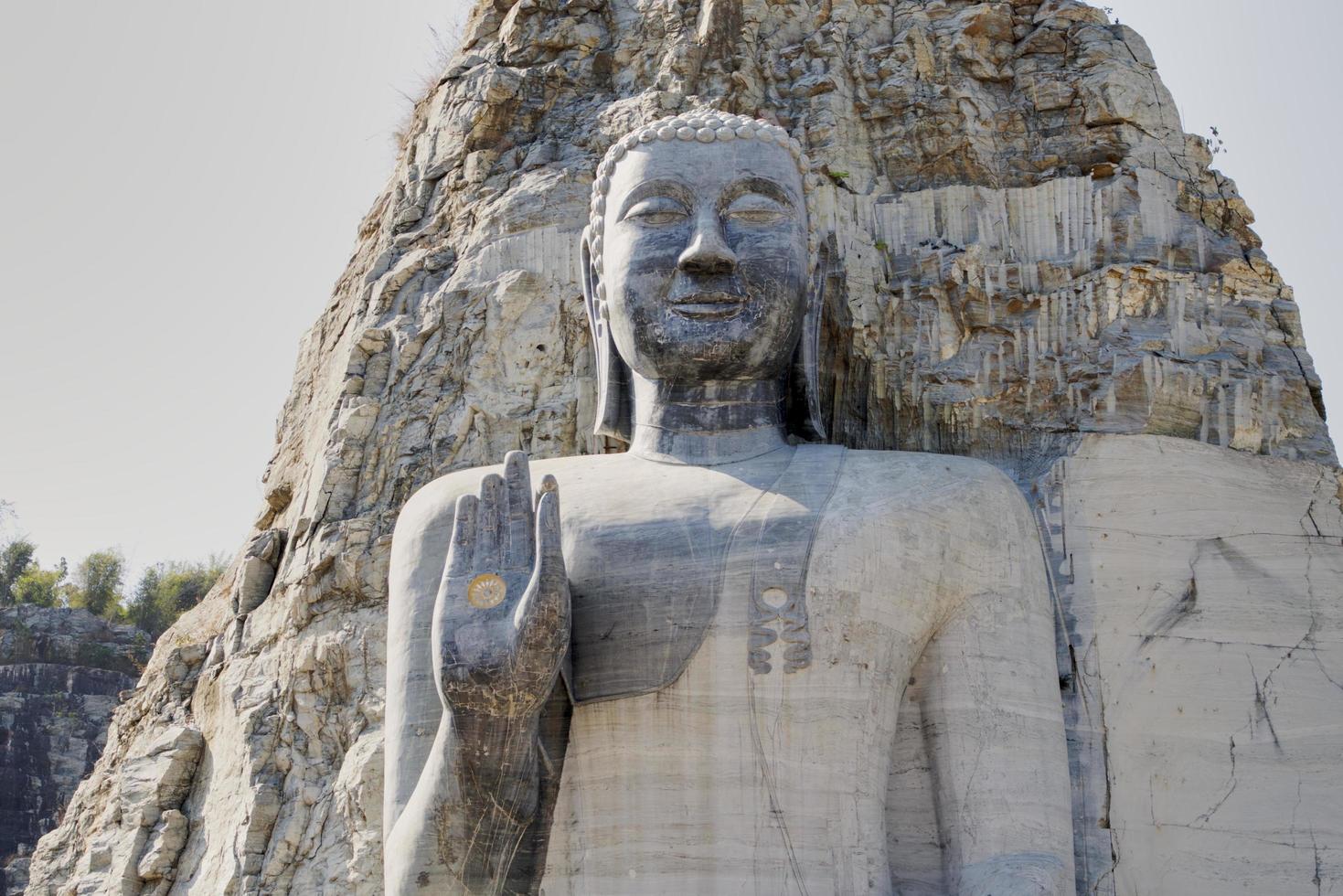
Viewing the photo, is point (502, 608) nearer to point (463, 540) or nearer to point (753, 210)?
point (463, 540)

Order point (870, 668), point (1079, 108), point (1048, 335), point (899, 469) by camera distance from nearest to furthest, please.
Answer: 1. point (870, 668)
2. point (899, 469)
3. point (1048, 335)
4. point (1079, 108)

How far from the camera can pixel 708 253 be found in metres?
7.04

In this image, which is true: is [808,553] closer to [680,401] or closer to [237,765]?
[680,401]

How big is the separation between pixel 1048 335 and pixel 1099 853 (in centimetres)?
236

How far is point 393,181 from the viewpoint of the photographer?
33.0ft

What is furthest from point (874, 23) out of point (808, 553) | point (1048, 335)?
point (808, 553)

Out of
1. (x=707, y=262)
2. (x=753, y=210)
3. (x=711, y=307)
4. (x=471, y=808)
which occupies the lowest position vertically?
(x=471, y=808)

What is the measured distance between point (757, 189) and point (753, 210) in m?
0.10

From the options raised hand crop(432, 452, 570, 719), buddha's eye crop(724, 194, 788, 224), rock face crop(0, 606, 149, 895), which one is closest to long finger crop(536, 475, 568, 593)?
raised hand crop(432, 452, 570, 719)

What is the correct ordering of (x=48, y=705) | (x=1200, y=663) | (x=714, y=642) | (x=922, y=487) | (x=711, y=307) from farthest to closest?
(x=48, y=705) < (x=1200, y=663) < (x=711, y=307) < (x=922, y=487) < (x=714, y=642)

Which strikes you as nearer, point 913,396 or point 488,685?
point 488,685

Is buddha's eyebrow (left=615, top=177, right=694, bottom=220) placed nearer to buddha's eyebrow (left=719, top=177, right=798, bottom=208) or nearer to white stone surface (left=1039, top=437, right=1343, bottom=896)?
buddha's eyebrow (left=719, top=177, right=798, bottom=208)

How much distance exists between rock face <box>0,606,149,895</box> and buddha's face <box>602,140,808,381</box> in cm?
1079

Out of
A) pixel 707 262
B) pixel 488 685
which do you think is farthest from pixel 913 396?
pixel 488 685
